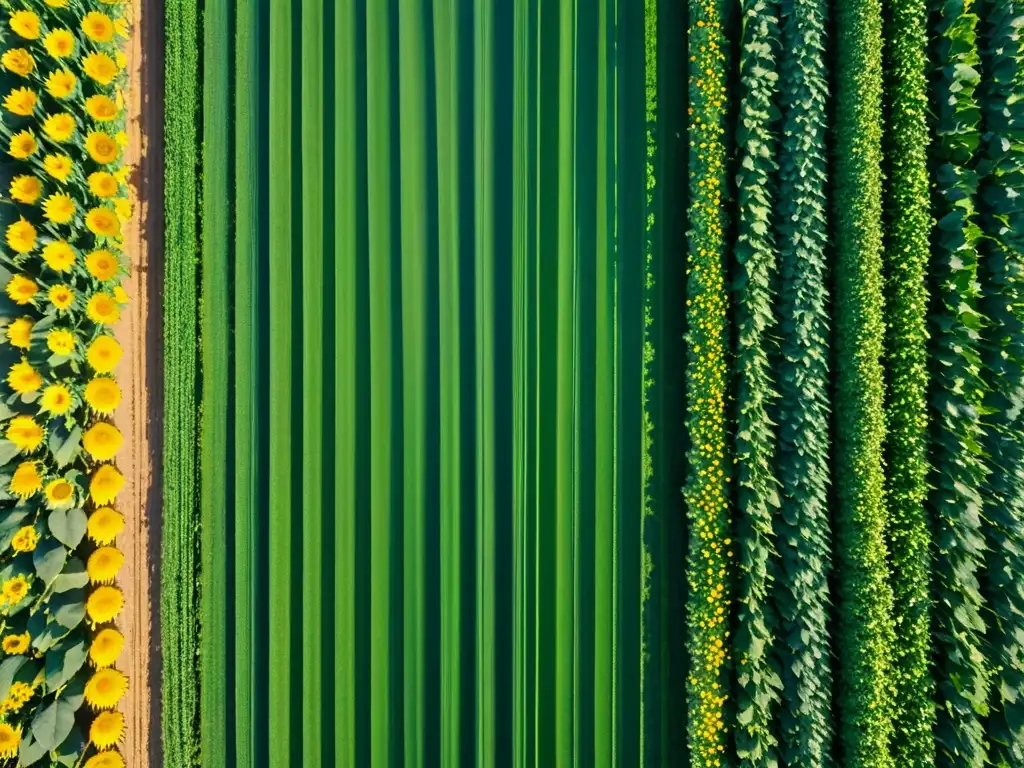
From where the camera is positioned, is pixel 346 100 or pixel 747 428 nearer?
pixel 747 428

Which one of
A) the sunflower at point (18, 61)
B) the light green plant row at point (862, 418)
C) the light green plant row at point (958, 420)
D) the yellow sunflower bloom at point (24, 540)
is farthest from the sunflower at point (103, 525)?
the light green plant row at point (958, 420)

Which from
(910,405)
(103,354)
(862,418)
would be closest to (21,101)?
(103,354)

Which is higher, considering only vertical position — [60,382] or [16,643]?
[60,382]

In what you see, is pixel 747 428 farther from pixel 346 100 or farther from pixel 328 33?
pixel 328 33

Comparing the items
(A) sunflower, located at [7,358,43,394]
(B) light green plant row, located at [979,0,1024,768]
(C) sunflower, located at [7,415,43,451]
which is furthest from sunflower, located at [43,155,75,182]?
(B) light green plant row, located at [979,0,1024,768]

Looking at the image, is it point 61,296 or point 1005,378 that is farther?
point 61,296

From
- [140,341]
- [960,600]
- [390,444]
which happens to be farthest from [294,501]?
[960,600]

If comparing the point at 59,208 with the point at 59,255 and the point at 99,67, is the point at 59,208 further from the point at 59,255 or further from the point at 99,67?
the point at 99,67
